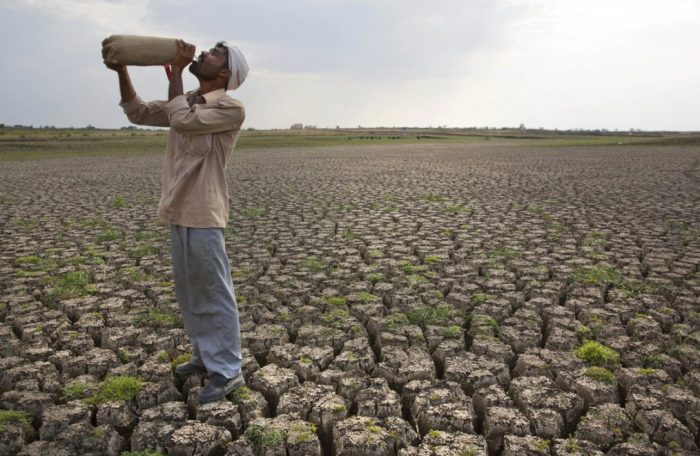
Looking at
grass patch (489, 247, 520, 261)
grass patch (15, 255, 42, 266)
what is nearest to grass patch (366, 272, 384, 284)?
grass patch (489, 247, 520, 261)

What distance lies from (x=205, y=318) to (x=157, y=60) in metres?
1.22

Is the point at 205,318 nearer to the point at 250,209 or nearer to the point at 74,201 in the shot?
the point at 250,209

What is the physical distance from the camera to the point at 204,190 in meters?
2.46

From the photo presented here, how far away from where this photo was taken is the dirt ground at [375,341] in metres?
2.24

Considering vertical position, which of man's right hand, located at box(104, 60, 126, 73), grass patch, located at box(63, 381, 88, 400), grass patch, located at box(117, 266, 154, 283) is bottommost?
grass patch, located at box(63, 381, 88, 400)

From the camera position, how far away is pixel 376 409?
2408 millimetres

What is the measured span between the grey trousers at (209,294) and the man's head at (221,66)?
0.70 m

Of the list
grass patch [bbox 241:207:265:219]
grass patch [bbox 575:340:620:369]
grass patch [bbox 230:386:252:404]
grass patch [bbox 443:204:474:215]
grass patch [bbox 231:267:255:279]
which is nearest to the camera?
grass patch [bbox 230:386:252:404]

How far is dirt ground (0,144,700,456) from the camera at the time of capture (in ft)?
7.34

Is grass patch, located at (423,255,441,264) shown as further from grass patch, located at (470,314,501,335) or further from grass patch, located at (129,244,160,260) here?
grass patch, located at (129,244,160,260)

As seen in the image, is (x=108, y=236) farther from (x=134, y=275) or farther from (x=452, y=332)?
(x=452, y=332)

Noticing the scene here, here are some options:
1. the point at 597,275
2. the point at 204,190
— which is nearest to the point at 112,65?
the point at 204,190

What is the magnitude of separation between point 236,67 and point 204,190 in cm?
59

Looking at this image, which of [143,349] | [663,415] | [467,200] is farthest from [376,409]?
[467,200]
